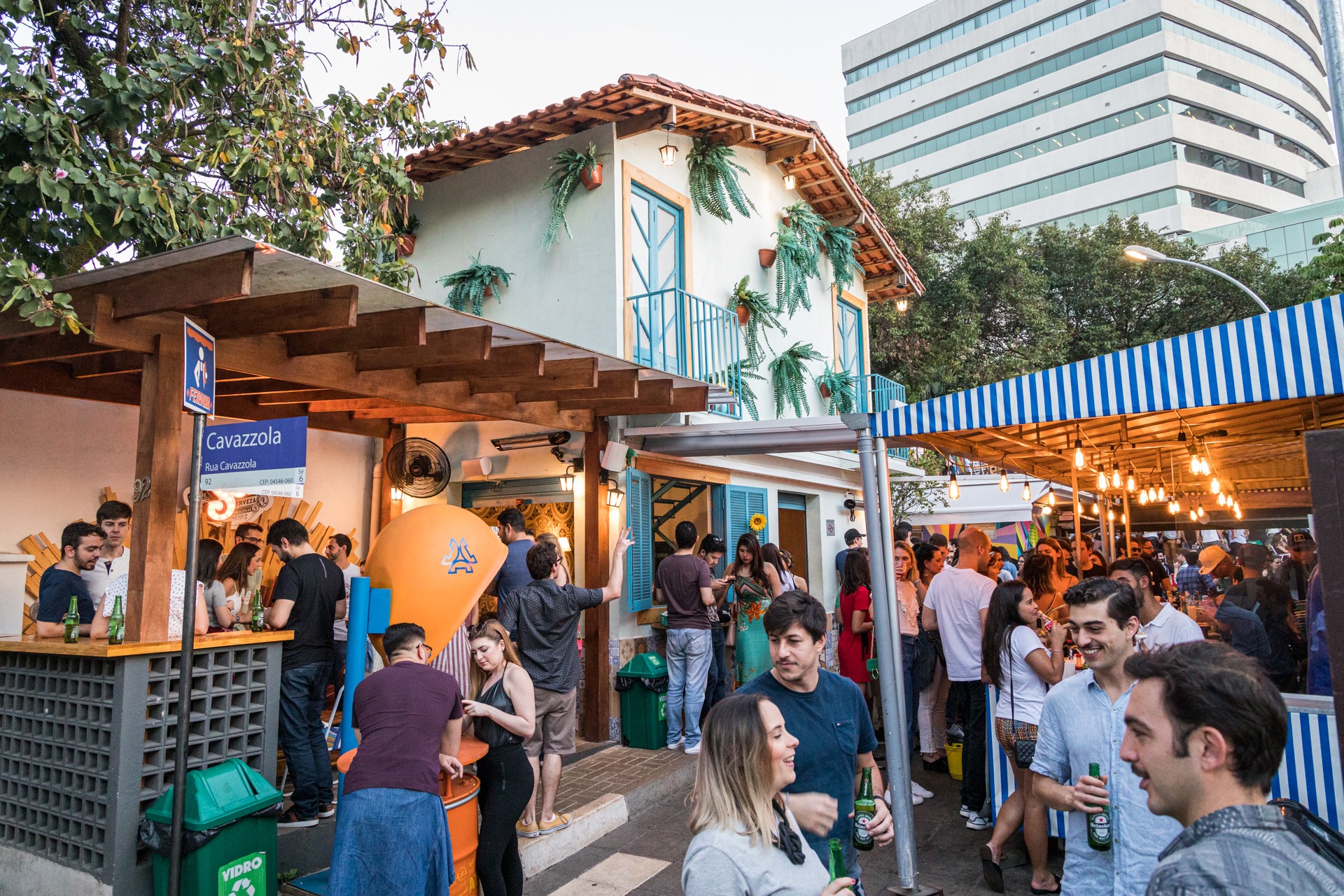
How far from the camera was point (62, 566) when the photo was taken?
5.09 meters

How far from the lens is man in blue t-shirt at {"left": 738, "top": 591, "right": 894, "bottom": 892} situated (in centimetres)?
297

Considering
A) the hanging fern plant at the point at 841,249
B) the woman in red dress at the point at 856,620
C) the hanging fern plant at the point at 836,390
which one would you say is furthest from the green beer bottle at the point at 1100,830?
the hanging fern plant at the point at 841,249

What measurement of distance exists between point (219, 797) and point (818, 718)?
9.95 ft

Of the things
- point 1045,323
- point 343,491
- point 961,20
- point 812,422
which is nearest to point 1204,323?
point 1045,323

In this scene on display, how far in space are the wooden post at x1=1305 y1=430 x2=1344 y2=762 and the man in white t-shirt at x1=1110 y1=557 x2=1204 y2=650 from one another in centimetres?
237

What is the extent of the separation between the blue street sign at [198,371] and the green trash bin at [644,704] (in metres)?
4.90

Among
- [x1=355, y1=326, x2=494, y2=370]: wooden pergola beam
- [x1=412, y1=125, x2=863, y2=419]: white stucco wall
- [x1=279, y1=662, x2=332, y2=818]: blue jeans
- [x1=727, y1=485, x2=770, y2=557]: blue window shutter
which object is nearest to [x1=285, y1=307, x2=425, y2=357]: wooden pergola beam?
[x1=355, y1=326, x2=494, y2=370]: wooden pergola beam

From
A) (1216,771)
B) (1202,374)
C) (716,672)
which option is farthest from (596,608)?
(1216,771)

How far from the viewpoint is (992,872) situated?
4.77 metres

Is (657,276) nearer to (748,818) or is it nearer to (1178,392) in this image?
(1178,392)

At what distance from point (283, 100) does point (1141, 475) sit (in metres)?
12.8

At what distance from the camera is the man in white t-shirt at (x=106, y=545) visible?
18.0 feet

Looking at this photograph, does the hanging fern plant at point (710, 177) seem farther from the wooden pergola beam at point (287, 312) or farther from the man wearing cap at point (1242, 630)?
the man wearing cap at point (1242, 630)

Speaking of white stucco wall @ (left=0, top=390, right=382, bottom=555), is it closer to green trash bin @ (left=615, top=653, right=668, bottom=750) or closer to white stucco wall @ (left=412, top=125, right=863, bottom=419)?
white stucco wall @ (left=412, top=125, right=863, bottom=419)
